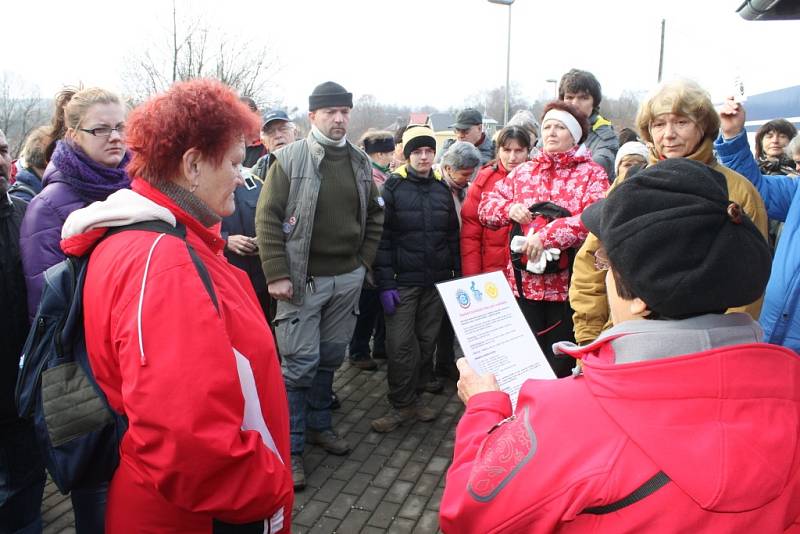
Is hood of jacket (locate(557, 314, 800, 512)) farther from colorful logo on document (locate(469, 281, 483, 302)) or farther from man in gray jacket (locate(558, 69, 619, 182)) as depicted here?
man in gray jacket (locate(558, 69, 619, 182))

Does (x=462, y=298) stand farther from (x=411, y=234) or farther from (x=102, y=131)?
(x=411, y=234)

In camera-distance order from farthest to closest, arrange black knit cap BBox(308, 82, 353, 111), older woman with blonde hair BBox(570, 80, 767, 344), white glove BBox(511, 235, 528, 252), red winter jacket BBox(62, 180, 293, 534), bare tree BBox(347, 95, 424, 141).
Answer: bare tree BBox(347, 95, 424, 141), black knit cap BBox(308, 82, 353, 111), white glove BBox(511, 235, 528, 252), older woman with blonde hair BBox(570, 80, 767, 344), red winter jacket BBox(62, 180, 293, 534)

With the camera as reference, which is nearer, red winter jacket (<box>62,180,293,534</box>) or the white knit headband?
red winter jacket (<box>62,180,293,534</box>)

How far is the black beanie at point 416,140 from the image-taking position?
4477 mm

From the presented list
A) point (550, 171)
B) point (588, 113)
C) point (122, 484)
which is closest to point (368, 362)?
point (550, 171)

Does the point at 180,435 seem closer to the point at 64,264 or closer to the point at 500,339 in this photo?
the point at 64,264

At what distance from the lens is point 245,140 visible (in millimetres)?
1935

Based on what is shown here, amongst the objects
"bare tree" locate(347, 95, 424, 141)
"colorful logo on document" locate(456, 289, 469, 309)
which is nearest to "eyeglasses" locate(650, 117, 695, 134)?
"colorful logo on document" locate(456, 289, 469, 309)

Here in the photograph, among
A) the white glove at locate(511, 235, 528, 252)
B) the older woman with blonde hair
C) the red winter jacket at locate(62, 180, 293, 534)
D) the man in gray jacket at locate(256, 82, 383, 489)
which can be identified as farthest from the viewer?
the man in gray jacket at locate(256, 82, 383, 489)

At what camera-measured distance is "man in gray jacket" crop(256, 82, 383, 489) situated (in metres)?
3.72

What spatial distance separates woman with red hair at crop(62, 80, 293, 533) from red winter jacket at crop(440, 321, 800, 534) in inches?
27.0

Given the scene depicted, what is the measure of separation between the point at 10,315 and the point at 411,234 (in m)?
2.70

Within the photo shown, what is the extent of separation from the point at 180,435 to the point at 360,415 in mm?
3343

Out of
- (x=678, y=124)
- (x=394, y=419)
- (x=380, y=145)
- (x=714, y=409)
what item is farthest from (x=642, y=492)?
(x=380, y=145)
